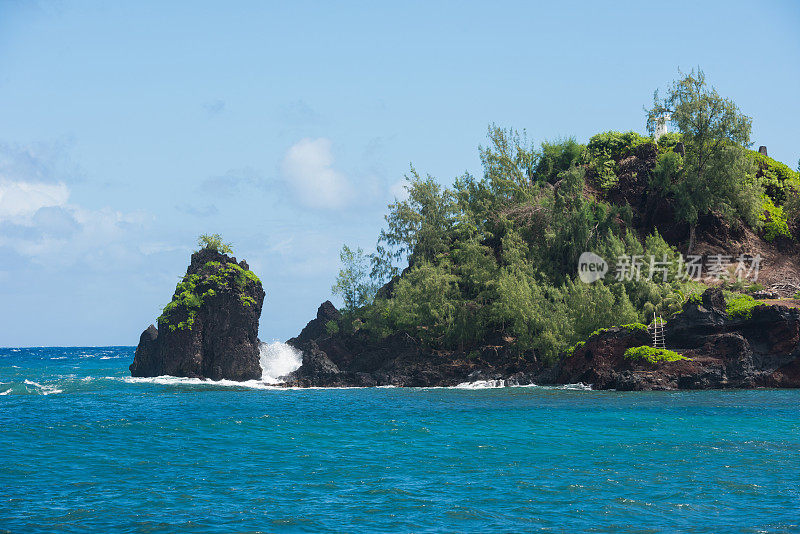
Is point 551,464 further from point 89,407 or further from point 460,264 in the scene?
point 460,264

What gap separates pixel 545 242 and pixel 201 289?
32614mm

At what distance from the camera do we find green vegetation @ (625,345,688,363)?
1823 inches

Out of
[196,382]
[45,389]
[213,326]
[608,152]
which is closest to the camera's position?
[45,389]

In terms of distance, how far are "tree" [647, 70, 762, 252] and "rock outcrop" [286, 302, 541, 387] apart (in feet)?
71.5

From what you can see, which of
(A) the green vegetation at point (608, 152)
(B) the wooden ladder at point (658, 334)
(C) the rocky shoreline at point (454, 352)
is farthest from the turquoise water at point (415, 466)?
(A) the green vegetation at point (608, 152)

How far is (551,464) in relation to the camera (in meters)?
23.4

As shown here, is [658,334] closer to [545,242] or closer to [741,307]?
[741,307]

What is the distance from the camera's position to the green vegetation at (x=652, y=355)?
46.3 metres

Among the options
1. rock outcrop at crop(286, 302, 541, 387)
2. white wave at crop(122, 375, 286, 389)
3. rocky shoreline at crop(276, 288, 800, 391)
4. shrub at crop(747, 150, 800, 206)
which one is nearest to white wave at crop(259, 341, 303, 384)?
rock outcrop at crop(286, 302, 541, 387)

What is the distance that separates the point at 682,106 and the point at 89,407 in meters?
56.1

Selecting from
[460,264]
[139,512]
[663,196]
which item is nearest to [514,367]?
[460,264]

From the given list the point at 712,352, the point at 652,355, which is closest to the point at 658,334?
the point at 652,355

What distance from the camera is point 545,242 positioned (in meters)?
66.7

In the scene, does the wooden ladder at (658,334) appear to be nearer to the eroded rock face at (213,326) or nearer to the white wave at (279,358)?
the eroded rock face at (213,326)
